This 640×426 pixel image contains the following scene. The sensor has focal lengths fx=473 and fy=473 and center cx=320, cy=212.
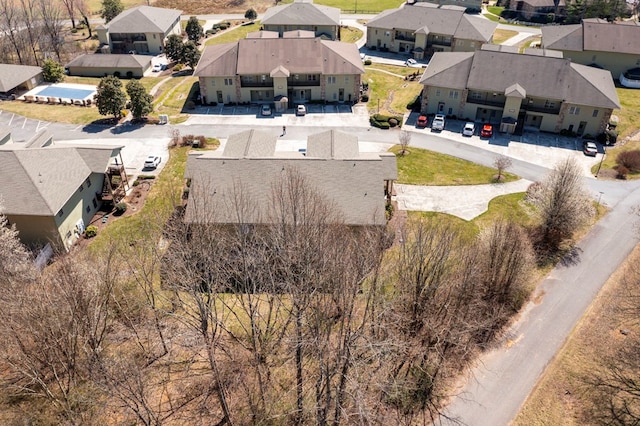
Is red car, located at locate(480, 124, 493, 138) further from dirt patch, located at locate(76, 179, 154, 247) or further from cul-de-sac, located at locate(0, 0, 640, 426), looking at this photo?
dirt patch, located at locate(76, 179, 154, 247)

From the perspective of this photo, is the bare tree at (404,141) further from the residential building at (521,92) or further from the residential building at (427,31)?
the residential building at (427,31)

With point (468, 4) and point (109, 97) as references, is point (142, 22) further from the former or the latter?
point (468, 4)

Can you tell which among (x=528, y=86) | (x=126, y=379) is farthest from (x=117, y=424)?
(x=528, y=86)

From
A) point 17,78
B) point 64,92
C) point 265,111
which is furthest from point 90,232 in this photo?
point 17,78

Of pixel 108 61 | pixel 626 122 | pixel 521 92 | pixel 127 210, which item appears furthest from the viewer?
pixel 108 61

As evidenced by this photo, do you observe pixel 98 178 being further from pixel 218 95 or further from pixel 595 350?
pixel 595 350

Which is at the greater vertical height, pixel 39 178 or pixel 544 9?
pixel 544 9

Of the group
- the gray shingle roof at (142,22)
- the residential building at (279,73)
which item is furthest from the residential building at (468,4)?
the gray shingle roof at (142,22)
